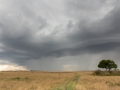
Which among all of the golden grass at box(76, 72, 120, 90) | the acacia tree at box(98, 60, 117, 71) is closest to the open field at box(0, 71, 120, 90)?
the golden grass at box(76, 72, 120, 90)

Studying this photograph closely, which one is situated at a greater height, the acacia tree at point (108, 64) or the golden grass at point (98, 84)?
the acacia tree at point (108, 64)

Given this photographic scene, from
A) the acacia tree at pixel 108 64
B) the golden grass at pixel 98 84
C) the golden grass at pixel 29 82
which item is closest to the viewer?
the golden grass at pixel 98 84

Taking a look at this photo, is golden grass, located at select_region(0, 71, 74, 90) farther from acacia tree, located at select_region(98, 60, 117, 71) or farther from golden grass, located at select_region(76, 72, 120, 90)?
acacia tree, located at select_region(98, 60, 117, 71)

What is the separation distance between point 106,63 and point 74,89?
291ft

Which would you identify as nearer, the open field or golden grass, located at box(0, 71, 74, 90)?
the open field

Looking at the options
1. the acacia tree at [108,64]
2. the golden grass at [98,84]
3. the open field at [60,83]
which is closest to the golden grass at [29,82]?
the open field at [60,83]

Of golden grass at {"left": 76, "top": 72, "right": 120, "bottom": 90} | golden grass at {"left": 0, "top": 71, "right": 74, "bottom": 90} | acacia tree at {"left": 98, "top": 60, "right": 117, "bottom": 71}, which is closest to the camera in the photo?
golden grass at {"left": 76, "top": 72, "right": 120, "bottom": 90}

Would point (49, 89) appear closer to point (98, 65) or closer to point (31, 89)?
point (31, 89)

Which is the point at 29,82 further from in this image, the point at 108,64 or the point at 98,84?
the point at 108,64

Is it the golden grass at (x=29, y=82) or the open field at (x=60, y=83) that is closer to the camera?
the open field at (x=60, y=83)

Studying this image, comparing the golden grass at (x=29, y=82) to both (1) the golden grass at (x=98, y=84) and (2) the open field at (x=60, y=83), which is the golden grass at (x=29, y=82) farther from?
(1) the golden grass at (x=98, y=84)

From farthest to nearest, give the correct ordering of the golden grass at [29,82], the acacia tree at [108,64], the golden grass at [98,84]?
the acacia tree at [108,64] < the golden grass at [29,82] < the golden grass at [98,84]

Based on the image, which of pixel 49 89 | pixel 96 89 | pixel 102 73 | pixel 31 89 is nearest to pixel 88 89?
pixel 96 89

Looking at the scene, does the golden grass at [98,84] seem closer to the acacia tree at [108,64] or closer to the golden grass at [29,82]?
the golden grass at [29,82]
